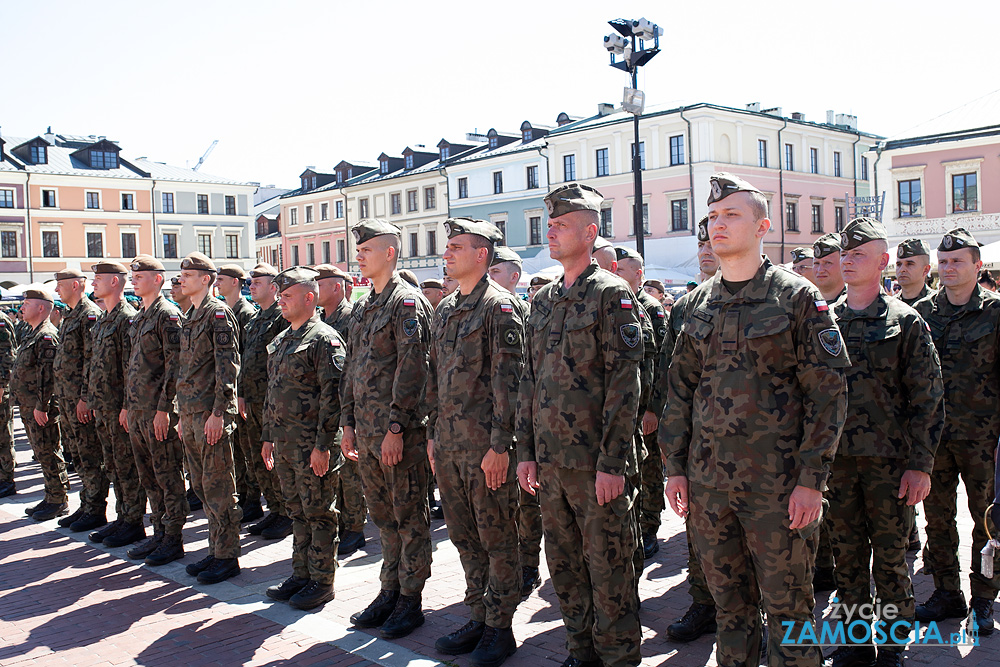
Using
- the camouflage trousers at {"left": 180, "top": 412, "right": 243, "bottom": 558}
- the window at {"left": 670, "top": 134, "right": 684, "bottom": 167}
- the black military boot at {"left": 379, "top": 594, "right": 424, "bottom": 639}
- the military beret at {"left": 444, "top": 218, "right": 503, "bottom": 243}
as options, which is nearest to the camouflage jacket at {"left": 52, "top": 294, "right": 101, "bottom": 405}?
the camouflage trousers at {"left": 180, "top": 412, "right": 243, "bottom": 558}

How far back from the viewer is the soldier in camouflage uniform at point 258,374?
27.7 feet

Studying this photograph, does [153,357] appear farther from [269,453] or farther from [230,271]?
[269,453]

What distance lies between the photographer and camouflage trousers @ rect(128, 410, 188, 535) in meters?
6.90

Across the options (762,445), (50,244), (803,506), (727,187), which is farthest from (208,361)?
(50,244)

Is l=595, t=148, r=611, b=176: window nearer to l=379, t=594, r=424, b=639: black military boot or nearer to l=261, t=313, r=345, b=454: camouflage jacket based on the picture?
l=261, t=313, r=345, b=454: camouflage jacket

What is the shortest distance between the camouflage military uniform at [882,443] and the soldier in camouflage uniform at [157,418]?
5.14 metres

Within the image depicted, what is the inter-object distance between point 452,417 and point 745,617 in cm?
194

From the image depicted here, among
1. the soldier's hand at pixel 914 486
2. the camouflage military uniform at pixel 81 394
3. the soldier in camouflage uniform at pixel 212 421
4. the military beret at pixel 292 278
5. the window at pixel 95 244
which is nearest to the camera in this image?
the soldier's hand at pixel 914 486

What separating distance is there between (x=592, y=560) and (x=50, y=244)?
54466 millimetres

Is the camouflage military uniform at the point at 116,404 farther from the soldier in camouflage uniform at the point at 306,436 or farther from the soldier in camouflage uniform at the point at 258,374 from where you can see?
the soldier in camouflage uniform at the point at 306,436

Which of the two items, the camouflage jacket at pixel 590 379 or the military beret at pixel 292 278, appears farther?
the military beret at pixel 292 278

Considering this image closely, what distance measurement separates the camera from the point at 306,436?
19.2 feet

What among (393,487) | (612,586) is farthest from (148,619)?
(612,586)

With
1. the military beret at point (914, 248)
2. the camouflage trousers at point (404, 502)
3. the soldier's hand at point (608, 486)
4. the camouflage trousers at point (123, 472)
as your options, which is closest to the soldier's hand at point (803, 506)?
the soldier's hand at point (608, 486)
